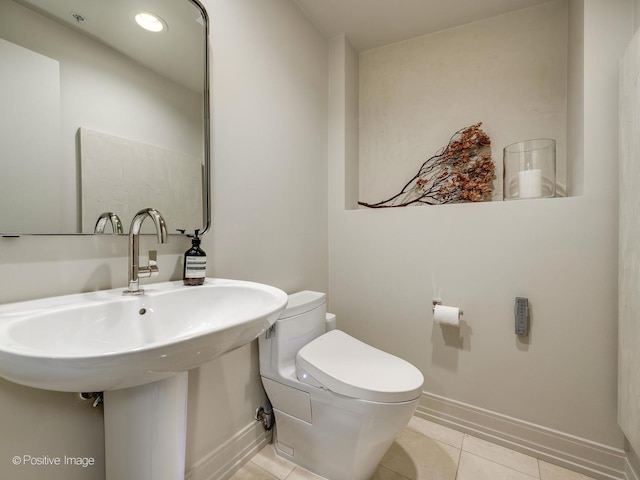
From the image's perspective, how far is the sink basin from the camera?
455 mm

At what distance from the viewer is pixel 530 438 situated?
1357 millimetres

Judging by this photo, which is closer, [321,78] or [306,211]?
[306,211]

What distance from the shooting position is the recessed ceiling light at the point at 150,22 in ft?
3.19

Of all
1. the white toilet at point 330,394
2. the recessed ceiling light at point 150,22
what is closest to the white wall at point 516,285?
the white toilet at point 330,394

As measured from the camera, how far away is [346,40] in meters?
1.89

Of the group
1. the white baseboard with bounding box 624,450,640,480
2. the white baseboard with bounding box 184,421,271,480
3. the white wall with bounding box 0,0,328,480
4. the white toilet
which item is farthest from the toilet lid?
the white baseboard with bounding box 624,450,640,480

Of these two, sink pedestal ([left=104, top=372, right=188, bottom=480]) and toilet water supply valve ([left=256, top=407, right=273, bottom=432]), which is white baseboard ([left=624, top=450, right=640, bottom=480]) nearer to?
toilet water supply valve ([left=256, top=407, right=273, bottom=432])

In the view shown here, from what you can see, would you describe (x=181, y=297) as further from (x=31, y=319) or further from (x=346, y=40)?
(x=346, y=40)

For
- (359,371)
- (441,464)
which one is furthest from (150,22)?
(441,464)

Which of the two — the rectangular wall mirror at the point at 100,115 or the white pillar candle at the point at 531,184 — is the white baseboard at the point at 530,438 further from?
the rectangular wall mirror at the point at 100,115

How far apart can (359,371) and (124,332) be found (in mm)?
793

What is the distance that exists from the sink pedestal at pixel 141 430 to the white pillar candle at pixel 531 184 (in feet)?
5.30

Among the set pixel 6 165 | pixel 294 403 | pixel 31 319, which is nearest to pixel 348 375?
pixel 294 403

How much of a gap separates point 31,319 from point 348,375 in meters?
0.91
